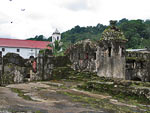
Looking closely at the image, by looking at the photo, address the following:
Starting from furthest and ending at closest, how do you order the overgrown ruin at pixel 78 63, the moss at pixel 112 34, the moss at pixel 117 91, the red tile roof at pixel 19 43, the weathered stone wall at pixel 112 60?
the red tile roof at pixel 19 43 < the overgrown ruin at pixel 78 63 < the moss at pixel 112 34 < the weathered stone wall at pixel 112 60 < the moss at pixel 117 91

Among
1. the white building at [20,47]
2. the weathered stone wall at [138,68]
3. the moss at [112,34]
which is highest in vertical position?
the white building at [20,47]

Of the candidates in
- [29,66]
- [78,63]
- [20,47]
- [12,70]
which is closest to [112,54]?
[78,63]

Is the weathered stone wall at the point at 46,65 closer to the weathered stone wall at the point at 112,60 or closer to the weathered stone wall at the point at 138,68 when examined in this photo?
the weathered stone wall at the point at 112,60

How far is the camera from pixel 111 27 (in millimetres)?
7930

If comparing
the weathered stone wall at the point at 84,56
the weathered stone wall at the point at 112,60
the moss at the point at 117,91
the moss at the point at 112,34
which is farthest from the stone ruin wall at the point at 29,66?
the moss at the point at 117,91

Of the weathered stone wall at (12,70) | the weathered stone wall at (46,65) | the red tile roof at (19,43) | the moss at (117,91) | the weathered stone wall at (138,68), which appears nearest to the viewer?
the moss at (117,91)

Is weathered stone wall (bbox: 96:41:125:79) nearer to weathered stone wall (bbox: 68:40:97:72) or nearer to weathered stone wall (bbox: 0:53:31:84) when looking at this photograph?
weathered stone wall (bbox: 68:40:97:72)

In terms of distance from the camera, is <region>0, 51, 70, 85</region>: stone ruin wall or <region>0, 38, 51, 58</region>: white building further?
<region>0, 38, 51, 58</region>: white building

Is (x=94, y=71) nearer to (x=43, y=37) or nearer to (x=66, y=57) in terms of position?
(x=66, y=57)

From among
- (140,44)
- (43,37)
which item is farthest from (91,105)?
(43,37)

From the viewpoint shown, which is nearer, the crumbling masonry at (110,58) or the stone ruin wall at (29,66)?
the crumbling masonry at (110,58)

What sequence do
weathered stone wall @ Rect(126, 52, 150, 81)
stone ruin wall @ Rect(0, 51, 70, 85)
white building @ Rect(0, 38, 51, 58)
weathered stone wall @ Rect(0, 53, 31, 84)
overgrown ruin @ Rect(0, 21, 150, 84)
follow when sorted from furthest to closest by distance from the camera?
1. white building @ Rect(0, 38, 51, 58)
2. weathered stone wall @ Rect(126, 52, 150, 81)
3. stone ruin wall @ Rect(0, 51, 70, 85)
4. weathered stone wall @ Rect(0, 53, 31, 84)
5. overgrown ruin @ Rect(0, 21, 150, 84)

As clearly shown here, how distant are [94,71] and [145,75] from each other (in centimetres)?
337

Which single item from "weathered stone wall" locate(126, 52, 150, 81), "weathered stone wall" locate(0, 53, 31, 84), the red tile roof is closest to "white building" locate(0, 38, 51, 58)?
the red tile roof
